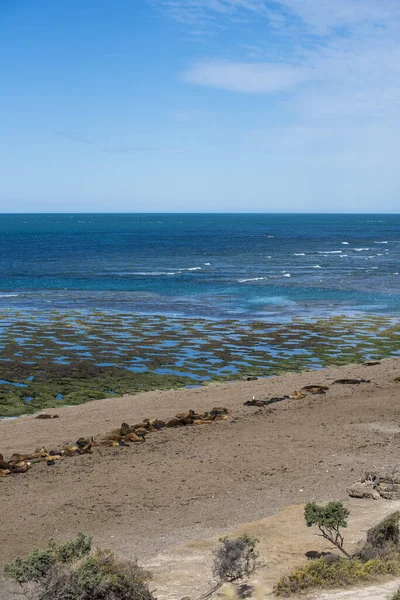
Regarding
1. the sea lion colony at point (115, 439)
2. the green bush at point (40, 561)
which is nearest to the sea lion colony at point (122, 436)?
the sea lion colony at point (115, 439)

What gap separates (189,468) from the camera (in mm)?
17125

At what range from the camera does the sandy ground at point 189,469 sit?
13.9m

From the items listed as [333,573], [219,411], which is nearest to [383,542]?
[333,573]

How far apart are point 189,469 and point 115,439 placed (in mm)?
2945

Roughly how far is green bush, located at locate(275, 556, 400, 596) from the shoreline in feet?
10.1

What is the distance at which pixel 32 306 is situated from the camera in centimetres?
4878

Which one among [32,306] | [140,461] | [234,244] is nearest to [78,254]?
[234,244]

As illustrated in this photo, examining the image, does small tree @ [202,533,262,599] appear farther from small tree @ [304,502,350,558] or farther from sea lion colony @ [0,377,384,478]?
sea lion colony @ [0,377,384,478]

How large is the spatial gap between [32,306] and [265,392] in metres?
27.1

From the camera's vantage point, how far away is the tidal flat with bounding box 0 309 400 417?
2850 centimetres

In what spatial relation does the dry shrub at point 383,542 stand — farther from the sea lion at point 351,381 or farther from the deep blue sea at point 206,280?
the deep blue sea at point 206,280

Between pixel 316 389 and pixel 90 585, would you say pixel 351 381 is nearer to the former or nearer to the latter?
pixel 316 389

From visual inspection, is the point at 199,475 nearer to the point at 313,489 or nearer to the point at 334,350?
the point at 313,489

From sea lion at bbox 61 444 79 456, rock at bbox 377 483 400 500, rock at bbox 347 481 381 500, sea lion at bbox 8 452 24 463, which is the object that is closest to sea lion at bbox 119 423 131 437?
sea lion at bbox 61 444 79 456
